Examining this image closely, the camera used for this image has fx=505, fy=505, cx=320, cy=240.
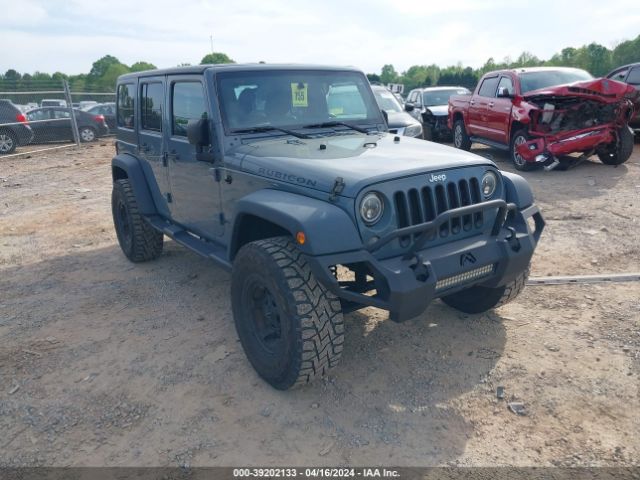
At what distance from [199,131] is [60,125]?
599 inches

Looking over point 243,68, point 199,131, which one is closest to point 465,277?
point 199,131

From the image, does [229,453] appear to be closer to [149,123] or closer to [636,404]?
[636,404]

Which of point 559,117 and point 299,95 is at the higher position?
point 299,95

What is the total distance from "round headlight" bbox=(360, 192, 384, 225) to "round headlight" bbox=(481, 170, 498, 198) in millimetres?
873

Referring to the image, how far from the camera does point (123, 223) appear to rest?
5.76 meters

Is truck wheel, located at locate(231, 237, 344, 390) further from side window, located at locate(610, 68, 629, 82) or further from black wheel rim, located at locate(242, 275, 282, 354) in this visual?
side window, located at locate(610, 68, 629, 82)

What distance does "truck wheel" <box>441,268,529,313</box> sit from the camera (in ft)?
12.3

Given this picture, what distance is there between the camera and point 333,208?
9.36 ft

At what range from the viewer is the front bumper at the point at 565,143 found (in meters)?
8.76

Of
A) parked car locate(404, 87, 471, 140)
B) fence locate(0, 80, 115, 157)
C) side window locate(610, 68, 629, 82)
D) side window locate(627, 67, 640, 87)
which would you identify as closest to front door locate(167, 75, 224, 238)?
parked car locate(404, 87, 471, 140)

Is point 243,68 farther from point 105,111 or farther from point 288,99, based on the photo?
point 105,111

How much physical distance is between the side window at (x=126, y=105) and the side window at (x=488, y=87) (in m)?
7.78

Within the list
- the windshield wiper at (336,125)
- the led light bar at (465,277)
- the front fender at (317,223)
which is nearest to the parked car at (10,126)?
the windshield wiper at (336,125)

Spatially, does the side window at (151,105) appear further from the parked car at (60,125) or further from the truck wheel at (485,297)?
the parked car at (60,125)
